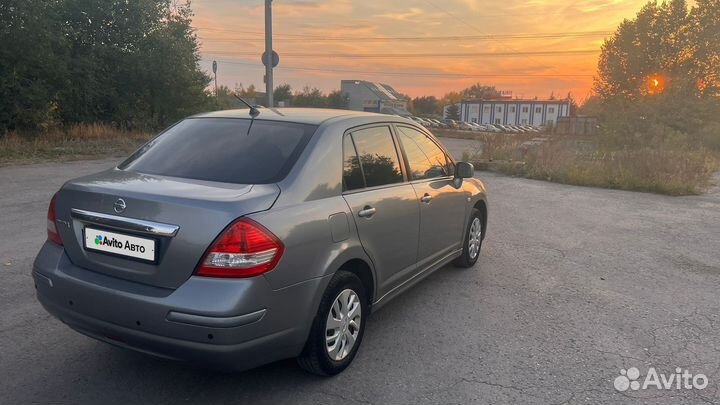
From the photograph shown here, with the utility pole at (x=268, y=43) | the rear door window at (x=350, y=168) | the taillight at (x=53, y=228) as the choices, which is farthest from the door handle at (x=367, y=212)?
the utility pole at (x=268, y=43)

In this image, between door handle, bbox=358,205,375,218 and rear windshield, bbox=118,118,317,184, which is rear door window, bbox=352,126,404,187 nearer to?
door handle, bbox=358,205,375,218

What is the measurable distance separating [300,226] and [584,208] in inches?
327

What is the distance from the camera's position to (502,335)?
4.04m

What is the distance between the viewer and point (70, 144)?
17.2 m

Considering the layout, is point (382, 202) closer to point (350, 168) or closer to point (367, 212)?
point (367, 212)

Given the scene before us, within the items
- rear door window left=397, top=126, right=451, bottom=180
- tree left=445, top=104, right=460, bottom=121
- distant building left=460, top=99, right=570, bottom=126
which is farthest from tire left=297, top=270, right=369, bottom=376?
distant building left=460, top=99, right=570, bottom=126

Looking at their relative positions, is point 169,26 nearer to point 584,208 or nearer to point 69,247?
point 584,208

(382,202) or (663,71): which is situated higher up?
(663,71)

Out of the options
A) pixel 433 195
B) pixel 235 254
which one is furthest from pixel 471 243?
pixel 235 254

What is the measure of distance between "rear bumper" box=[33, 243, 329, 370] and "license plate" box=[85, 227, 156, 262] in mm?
159

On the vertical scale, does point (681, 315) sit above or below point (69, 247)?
below

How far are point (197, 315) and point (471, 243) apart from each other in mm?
3677

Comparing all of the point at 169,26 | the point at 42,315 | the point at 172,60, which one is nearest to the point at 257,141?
the point at 42,315

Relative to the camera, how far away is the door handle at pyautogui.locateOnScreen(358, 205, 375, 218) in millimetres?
3452
